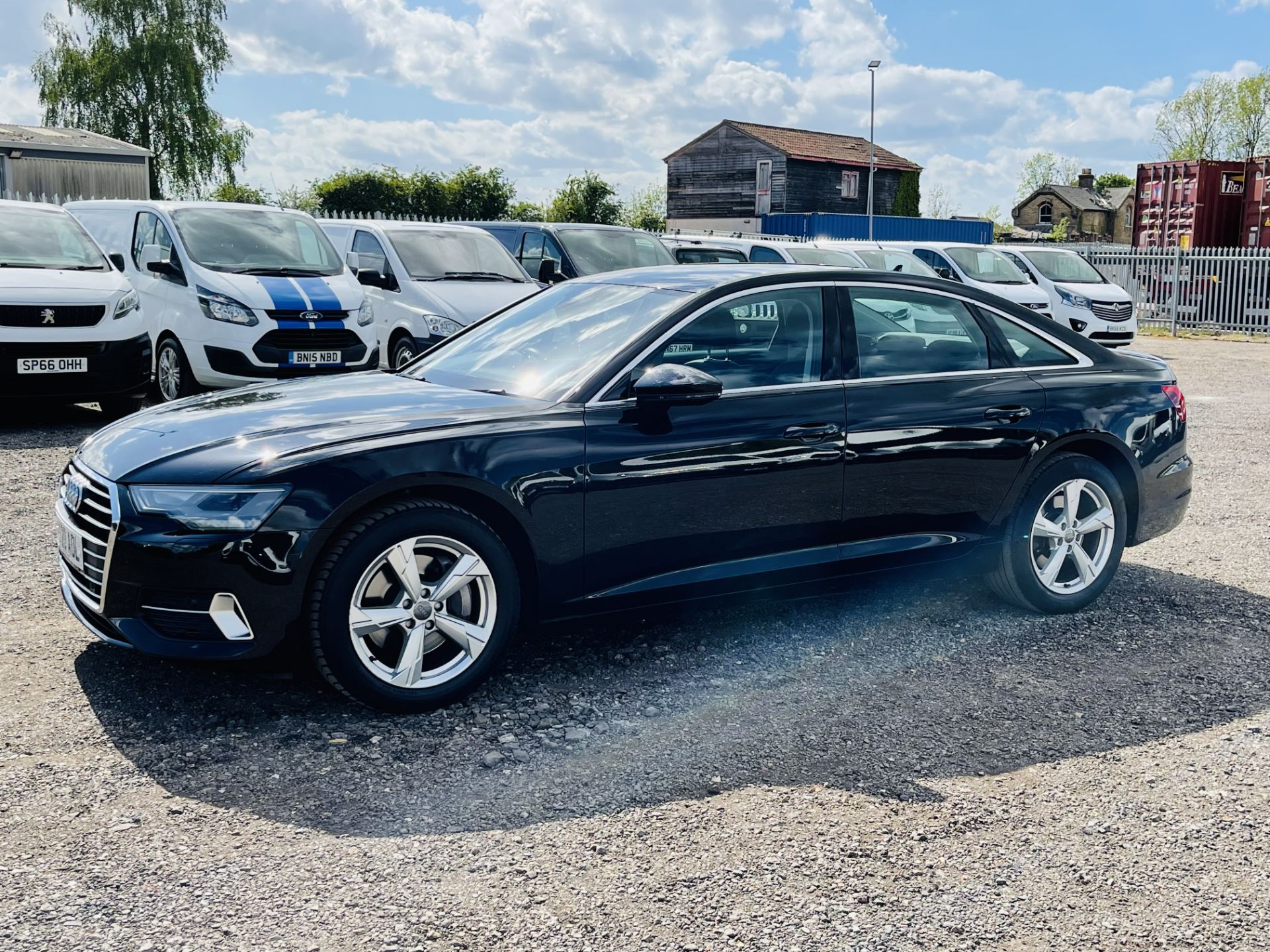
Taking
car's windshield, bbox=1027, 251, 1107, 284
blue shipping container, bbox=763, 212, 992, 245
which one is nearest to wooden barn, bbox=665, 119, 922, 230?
blue shipping container, bbox=763, 212, 992, 245

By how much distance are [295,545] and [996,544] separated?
3.03 meters

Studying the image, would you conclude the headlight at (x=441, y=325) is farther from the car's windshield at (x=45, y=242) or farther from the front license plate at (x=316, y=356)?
the car's windshield at (x=45, y=242)

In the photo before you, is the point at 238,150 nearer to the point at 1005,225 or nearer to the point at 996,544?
the point at 996,544

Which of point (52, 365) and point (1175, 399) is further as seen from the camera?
point (52, 365)

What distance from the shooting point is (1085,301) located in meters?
19.0

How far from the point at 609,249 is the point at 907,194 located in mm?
48158

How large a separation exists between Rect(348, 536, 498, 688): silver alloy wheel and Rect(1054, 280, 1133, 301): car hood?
16828mm

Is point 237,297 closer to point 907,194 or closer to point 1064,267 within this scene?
point 1064,267

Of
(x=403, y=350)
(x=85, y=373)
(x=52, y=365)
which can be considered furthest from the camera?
(x=403, y=350)

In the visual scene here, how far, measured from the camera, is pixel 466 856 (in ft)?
10.9

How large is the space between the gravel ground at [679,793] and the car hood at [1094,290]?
47.6ft

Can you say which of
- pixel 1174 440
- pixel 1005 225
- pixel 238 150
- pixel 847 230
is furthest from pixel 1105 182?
pixel 1174 440

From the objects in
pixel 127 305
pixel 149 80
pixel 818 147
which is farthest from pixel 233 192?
pixel 127 305

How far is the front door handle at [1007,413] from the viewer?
17.3ft
